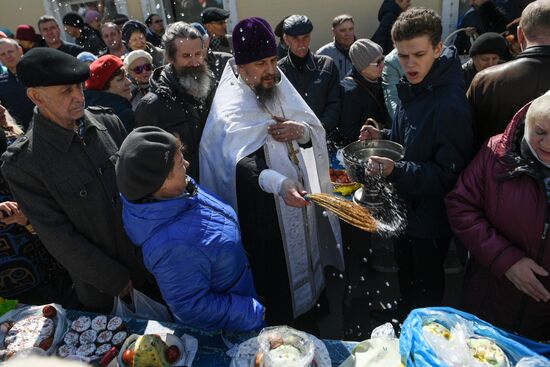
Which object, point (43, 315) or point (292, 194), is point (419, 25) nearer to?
point (292, 194)

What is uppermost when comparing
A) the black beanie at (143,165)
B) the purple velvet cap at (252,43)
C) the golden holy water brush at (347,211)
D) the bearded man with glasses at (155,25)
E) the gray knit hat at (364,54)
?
the bearded man with glasses at (155,25)

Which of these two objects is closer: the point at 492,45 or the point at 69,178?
the point at 69,178

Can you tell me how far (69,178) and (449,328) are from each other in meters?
2.23

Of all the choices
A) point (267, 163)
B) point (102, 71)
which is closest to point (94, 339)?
point (267, 163)

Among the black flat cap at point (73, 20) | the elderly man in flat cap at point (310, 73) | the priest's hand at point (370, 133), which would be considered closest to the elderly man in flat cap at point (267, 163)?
the priest's hand at point (370, 133)

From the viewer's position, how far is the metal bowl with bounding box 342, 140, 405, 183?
2.70 m

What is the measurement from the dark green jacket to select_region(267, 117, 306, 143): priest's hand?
45.4 inches

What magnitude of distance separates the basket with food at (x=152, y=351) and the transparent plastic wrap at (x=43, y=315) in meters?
0.45

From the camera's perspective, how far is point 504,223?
215 cm

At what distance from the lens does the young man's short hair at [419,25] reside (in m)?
2.33

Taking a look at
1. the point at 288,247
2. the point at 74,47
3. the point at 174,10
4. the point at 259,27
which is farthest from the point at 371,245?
the point at 174,10

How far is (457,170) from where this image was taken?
7.98 ft

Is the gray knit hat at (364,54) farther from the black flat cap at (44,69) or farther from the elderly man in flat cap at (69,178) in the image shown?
the black flat cap at (44,69)

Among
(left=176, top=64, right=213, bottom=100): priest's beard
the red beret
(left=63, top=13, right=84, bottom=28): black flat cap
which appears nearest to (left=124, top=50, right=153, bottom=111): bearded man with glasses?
the red beret
